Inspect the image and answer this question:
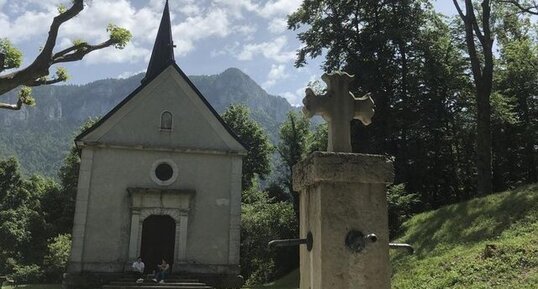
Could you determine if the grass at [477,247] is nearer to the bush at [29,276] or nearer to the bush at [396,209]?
the bush at [396,209]

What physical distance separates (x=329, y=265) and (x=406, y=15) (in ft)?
97.3

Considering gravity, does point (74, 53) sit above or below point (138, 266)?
above

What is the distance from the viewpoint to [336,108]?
16.6 feet

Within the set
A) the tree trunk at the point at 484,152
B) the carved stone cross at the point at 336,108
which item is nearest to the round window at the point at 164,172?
the tree trunk at the point at 484,152

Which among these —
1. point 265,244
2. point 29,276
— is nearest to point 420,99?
point 265,244

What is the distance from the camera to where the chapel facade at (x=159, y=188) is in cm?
1955

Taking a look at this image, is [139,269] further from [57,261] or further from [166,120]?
[57,261]

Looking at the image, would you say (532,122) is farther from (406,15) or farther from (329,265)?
(329,265)

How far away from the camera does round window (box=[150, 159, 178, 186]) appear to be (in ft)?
67.6

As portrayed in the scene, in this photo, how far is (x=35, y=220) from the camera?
133 feet

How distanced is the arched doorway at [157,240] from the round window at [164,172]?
1558 mm

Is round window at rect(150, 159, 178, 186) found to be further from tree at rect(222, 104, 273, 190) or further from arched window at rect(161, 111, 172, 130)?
tree at rect(222, 104, 273, 190)

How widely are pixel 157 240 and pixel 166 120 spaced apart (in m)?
4.88

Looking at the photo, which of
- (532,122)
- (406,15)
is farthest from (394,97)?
(532,122)
